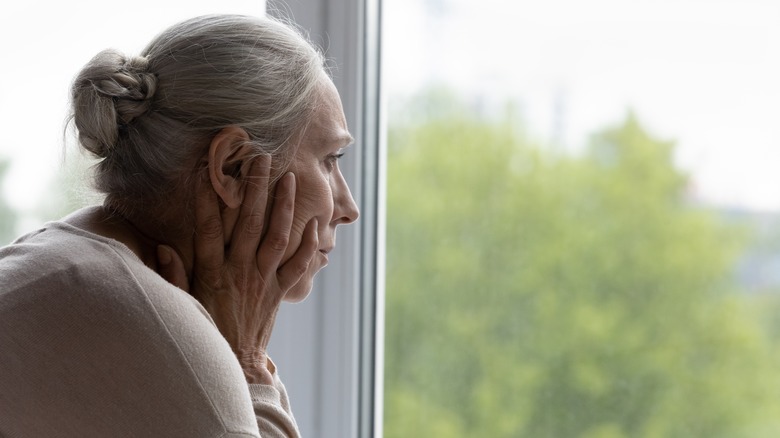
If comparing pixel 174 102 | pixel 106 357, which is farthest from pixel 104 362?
pixel 174 102

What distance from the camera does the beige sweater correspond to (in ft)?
2.81

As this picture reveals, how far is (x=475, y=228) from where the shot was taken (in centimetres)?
143

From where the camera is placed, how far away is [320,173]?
1.18 metres

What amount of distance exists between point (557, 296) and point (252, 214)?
1.68ft

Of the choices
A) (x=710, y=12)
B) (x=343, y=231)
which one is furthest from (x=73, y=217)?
(x=710, y=12)

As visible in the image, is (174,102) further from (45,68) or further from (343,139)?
(45,68)

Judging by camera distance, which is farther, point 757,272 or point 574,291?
point 574,291

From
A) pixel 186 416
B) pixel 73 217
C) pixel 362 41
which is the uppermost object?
pixel 362 41

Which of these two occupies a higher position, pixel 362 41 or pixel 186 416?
pixel 362 41

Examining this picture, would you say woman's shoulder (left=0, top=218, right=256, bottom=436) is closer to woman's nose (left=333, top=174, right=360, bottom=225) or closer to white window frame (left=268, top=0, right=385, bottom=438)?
woman's nose (left=333, top=174, right=360, bottom=225)

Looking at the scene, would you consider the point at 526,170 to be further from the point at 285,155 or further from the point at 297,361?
the point at 297,361

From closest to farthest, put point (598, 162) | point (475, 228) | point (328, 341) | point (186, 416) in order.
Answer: point (186, 416)
point (598, 162)
point (475, 228)
point (328, 341)

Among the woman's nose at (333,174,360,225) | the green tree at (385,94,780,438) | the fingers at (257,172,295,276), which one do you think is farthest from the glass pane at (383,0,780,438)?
the fingers at (257,172,295,276)

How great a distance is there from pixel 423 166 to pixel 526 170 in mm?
190
